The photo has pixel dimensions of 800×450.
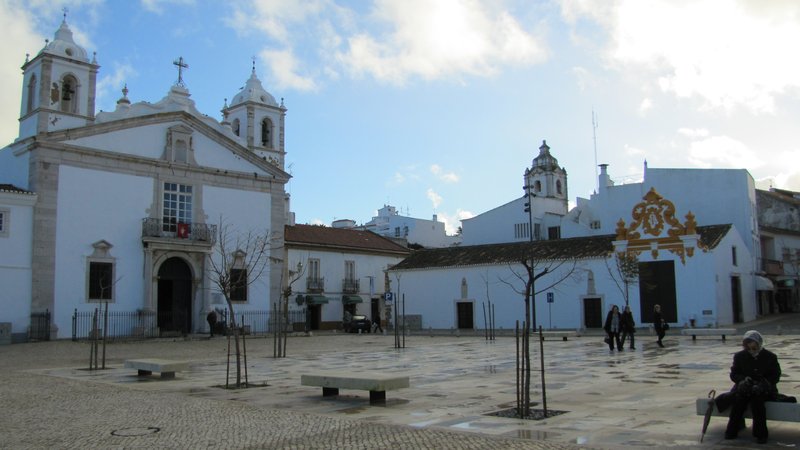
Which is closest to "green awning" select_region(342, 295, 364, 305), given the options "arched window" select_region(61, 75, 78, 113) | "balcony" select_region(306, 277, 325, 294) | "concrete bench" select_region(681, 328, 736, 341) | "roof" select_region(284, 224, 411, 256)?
"balcony" select_region(306, 277, 325, 294)

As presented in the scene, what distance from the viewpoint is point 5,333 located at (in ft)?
97.3

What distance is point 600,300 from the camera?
36875 millimetres

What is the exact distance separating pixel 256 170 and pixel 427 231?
34.2 m

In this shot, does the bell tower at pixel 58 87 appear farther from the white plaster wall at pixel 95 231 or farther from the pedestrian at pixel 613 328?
the pedestrian at pixel 613 328

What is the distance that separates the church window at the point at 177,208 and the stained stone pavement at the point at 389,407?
17.5 metres

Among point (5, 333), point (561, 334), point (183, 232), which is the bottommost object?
point (561, 334)

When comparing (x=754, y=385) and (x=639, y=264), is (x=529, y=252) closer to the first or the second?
(x=639, y=264)

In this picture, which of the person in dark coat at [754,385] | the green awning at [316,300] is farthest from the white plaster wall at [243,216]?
the person in dark coat at [754,385]

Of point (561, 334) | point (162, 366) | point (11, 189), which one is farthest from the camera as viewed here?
point (11, 189)

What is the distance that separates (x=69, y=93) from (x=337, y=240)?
2045cm

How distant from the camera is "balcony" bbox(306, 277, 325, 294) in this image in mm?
46438

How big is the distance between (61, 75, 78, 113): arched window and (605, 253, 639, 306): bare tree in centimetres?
2730

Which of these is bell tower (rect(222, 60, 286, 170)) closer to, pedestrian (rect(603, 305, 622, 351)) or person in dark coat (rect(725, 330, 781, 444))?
pedestrian (rect(603, 305, 622, 351))

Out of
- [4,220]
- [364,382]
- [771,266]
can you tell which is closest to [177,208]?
[4,220]
